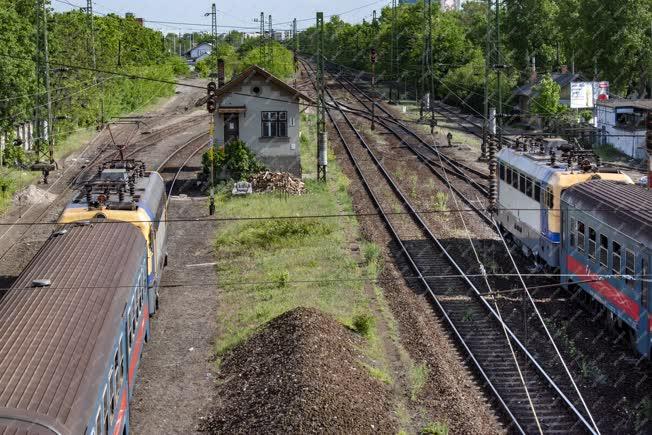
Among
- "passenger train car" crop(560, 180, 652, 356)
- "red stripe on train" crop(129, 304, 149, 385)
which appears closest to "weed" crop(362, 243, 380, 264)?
"passenger train car" crop(560, 180, 652, 356)

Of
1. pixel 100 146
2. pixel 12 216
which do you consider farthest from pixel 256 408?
pixel 100 146

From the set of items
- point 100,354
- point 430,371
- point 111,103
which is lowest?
point 430,371

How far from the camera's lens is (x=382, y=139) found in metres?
56.9

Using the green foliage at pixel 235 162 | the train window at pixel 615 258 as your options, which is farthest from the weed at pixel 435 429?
the green foliage at pixel 235 162

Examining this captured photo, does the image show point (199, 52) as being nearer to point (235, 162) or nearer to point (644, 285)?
point (235, 162)

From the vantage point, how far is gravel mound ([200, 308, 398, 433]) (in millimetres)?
14773

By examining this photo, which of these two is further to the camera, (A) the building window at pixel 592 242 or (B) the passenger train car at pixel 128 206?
(A) the building window at pixel 592 242

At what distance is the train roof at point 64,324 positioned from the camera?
32.1 ft

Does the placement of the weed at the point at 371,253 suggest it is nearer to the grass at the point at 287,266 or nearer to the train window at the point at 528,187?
the grass at the point at 287,266

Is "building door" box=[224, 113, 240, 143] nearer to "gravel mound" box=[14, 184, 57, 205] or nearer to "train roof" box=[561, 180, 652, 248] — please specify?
"gravel mound" box=[14, 184, 57, 205]

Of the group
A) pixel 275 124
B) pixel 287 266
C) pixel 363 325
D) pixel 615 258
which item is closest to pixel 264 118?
pixel 275 124

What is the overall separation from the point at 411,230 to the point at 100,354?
19898 millimetres

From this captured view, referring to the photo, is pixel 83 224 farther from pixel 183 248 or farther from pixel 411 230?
pixel 411 230

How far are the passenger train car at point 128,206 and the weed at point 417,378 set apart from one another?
5.79 metres
